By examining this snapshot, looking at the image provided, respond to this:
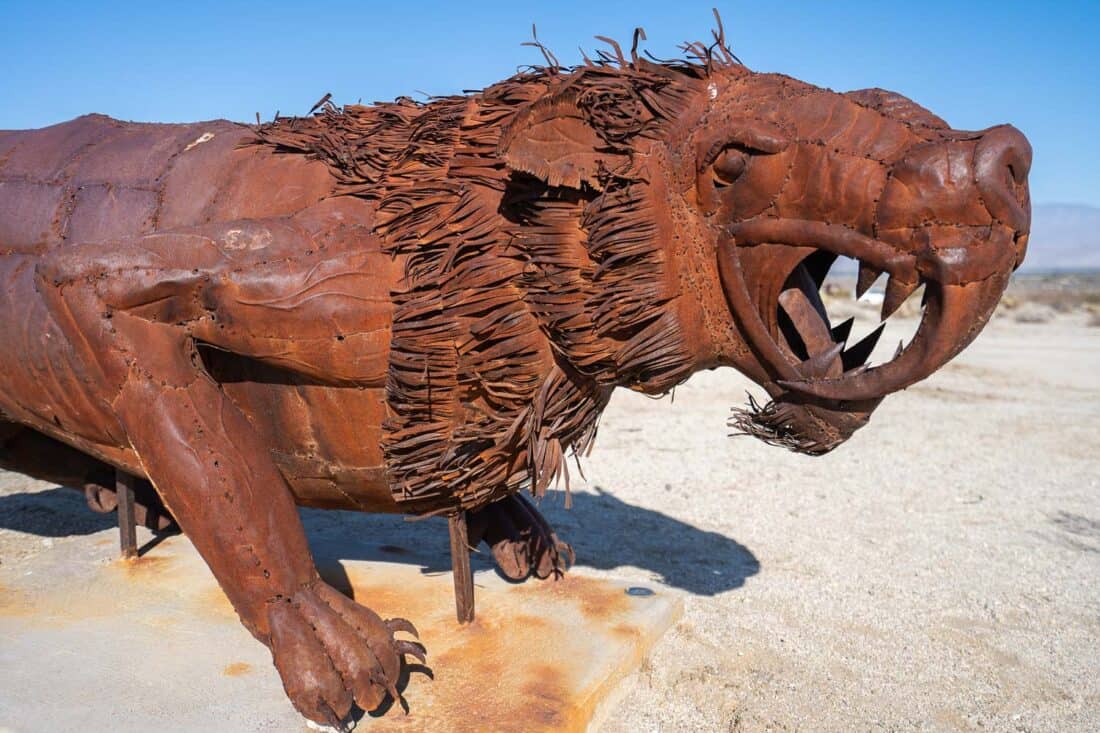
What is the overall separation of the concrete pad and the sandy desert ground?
0.26m

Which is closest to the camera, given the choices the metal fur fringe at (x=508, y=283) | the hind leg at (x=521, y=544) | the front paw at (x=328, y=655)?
the metal fur fringe at (x=508, y=283)

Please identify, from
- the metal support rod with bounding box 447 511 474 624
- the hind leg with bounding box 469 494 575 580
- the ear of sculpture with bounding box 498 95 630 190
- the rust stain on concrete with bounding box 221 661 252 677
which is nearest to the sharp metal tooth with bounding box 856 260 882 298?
the ear of sculpture with bounding box 498 95 630 190

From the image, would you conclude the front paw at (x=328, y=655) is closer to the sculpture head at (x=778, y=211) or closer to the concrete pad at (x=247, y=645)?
the concrete pad at (x=247, y=645)

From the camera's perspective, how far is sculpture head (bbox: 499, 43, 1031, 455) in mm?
2135

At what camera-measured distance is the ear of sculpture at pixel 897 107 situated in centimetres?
227

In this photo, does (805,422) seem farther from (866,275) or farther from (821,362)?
(866,275)

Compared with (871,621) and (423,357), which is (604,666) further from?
(871,621)

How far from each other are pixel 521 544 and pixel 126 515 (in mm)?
1745

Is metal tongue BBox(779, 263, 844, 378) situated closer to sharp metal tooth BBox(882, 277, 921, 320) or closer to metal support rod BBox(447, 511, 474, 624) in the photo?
sharp metal tooth BBox(882, 277, 921, 320)

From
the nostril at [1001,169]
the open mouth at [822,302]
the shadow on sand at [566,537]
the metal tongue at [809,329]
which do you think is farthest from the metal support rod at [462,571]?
the nostril at [1001,169]

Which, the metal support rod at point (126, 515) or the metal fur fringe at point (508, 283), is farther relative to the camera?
the metal support rod at point (126, 515)

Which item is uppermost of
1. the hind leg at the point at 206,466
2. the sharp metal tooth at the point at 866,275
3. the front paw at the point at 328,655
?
the sharp metal tooth at the point at 866,275

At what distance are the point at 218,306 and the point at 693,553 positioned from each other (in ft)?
10.9

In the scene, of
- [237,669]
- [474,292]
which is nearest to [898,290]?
[474,292]
